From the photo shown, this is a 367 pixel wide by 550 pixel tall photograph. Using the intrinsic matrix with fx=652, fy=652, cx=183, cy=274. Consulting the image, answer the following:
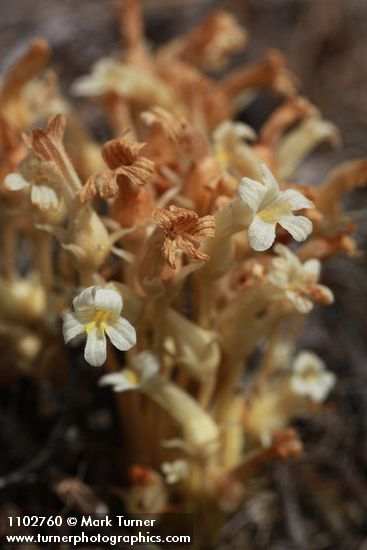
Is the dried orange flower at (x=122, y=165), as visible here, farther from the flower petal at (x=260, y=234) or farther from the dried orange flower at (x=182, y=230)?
the flower petal at (x=260, y=234)

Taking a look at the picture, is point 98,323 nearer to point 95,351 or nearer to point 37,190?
point 95,351

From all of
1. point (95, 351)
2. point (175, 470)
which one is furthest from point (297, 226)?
point (175, 470)

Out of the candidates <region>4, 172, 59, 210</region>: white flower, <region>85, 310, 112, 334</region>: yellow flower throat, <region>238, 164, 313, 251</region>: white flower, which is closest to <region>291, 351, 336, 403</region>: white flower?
<region>238, 164, 313, 251</region>: white flower

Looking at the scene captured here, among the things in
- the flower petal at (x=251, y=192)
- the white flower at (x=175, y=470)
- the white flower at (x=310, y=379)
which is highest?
the flower petal at (x=251, y=192)

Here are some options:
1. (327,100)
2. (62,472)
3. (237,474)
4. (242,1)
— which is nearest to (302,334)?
(237,474)

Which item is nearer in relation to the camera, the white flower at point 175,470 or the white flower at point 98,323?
the white flower at point 98,323

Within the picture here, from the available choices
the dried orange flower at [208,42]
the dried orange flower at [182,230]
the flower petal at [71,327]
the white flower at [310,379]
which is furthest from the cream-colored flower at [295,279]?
the dried orange flower at [208,42]

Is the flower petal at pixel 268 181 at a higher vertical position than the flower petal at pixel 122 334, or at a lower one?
higher

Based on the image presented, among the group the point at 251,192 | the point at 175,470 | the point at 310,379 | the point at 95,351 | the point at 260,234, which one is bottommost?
the point at 175,470
